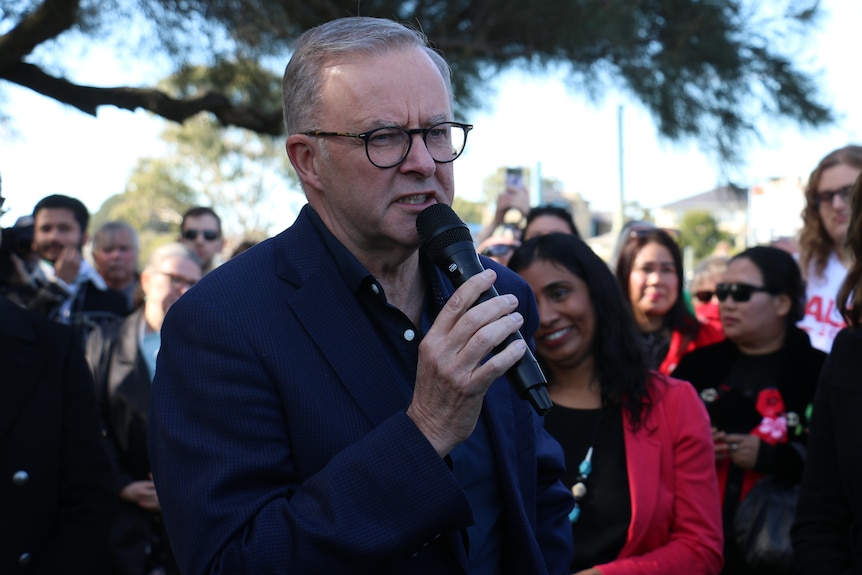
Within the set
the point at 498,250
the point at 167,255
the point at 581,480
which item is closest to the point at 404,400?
the point at 581,480

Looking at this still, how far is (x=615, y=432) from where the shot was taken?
10.3 feet

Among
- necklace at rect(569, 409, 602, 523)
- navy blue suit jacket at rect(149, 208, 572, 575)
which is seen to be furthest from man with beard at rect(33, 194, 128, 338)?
navy blue suit jacket at rect(149, 208, 572, 575)

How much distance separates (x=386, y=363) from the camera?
1856mm

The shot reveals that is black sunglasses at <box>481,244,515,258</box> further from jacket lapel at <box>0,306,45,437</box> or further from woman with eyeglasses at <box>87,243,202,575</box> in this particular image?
jacket lapel at <box>0,306,45,437</box>

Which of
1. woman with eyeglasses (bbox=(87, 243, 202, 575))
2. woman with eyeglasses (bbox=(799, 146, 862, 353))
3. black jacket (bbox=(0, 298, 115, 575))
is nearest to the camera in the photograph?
black jacket (bbox=(0, 298, 115, 575))

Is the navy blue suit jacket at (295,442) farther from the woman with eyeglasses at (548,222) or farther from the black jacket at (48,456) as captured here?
the woman with eyeglasses at (548,222)

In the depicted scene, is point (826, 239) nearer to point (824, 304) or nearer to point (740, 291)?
point (824, 304)

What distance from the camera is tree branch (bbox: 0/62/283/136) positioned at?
5.07 m

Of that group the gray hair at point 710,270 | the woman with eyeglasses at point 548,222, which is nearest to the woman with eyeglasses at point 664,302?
the woman with eyeglasses at point 548,222

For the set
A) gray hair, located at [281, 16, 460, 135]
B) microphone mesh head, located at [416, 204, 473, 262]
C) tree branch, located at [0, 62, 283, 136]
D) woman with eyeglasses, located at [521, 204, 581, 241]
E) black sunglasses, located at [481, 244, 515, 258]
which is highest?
tree branch, located at [0, 62, 283, 136]

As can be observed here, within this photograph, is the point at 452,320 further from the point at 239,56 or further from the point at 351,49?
the point at 239,56

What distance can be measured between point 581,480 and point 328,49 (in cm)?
176

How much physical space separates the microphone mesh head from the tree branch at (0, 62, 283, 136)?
3863 millimetres

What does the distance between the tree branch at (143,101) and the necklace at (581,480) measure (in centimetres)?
345
